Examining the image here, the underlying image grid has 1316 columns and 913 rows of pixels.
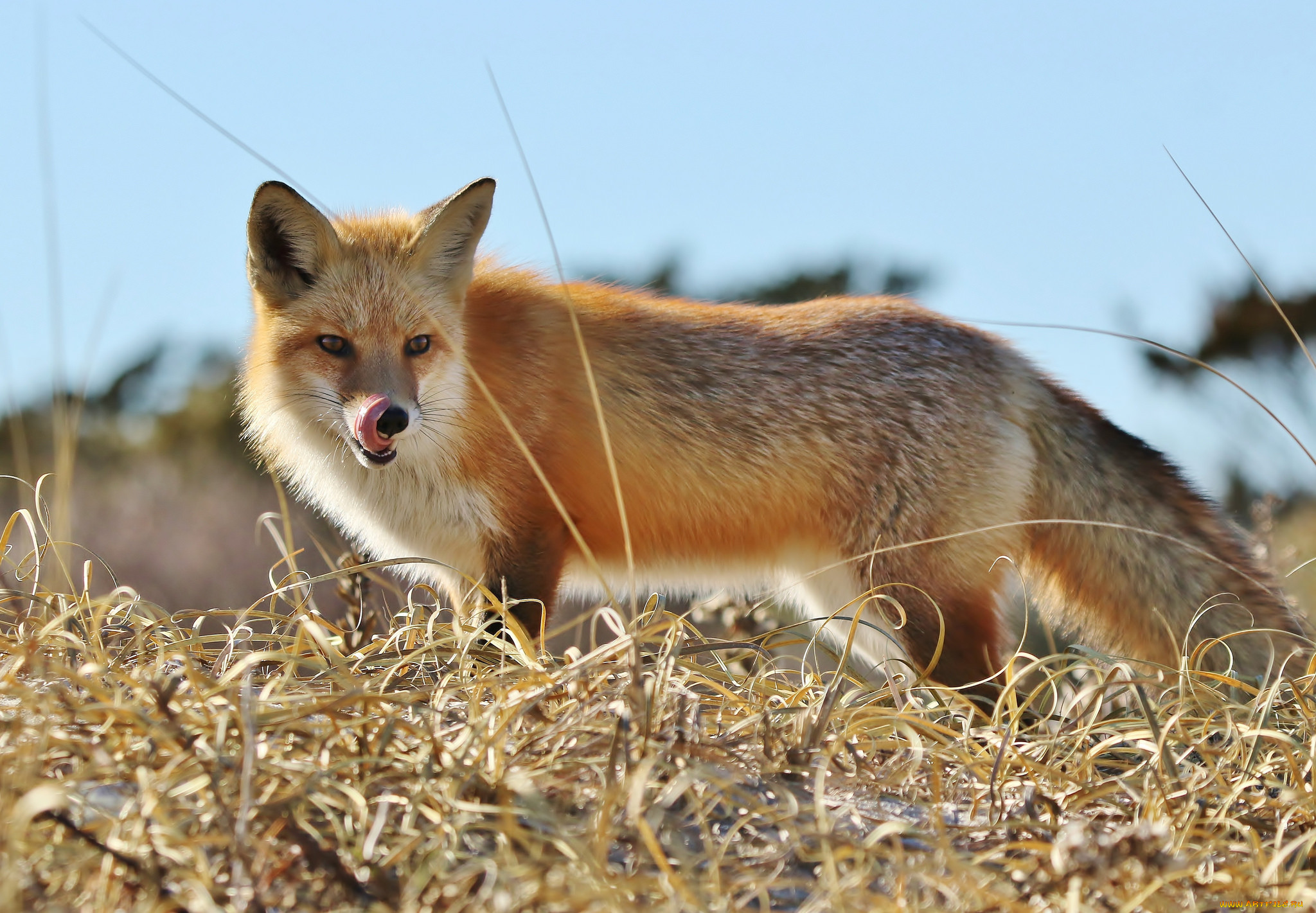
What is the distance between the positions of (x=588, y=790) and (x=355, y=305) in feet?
8.92

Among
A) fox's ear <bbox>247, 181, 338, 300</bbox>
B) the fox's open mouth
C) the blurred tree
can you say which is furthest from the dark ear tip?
the blurred tree

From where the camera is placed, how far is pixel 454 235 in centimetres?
439

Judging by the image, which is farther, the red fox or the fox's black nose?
the red fox

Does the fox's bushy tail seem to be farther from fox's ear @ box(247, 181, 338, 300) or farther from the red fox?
fox's ear @ box(247, 181, 338, 300)

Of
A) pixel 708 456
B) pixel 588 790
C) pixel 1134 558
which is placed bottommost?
pixel 1134 558

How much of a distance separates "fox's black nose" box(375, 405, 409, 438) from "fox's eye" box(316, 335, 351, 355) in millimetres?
535

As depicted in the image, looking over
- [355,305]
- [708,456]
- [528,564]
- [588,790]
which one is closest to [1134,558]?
[708,456]

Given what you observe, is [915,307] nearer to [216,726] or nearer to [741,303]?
[741,303]

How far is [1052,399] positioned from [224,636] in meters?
3.77

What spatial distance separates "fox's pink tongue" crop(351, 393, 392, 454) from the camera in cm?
373

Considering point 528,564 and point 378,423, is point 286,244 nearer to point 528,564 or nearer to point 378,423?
point 378,423

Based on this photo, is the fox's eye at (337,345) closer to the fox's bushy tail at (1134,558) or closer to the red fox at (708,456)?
the red fox at (708,456)

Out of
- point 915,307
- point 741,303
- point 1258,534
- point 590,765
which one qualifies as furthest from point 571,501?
point 1258,534

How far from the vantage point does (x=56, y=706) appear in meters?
2.16
